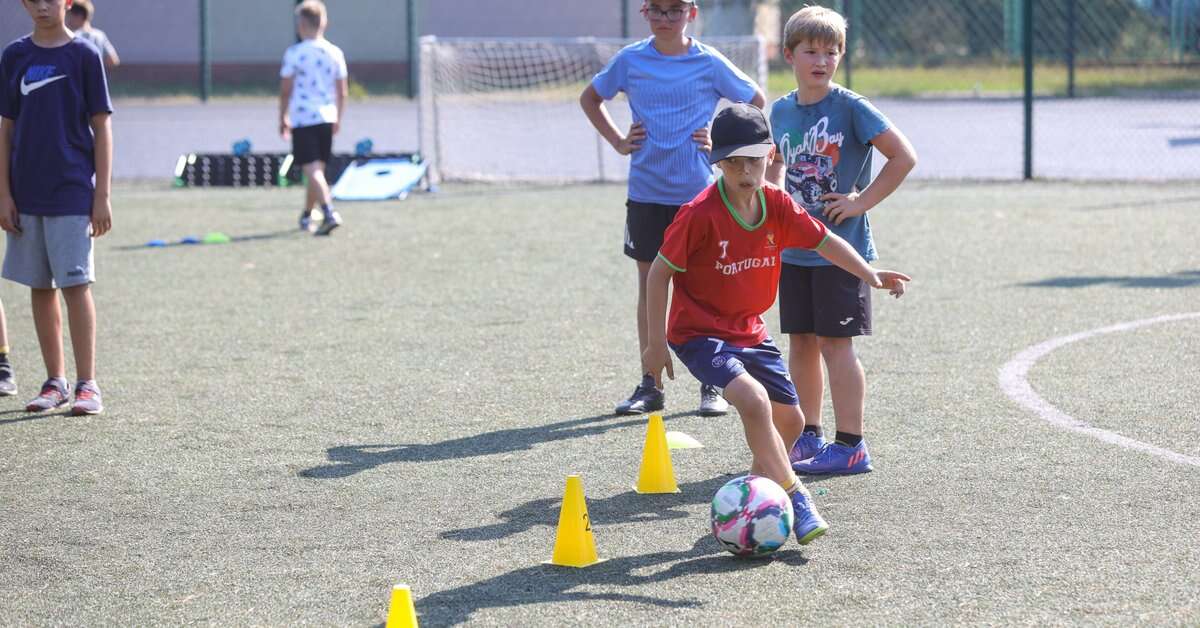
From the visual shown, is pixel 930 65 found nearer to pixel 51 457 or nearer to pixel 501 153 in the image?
pixel 501 153

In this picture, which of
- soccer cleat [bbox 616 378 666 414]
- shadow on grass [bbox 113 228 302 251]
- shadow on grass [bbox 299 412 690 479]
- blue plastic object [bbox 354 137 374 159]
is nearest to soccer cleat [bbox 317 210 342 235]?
shadow on grass [bbox 113 228 302 251]

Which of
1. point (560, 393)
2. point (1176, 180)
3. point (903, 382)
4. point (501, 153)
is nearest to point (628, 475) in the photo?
point (560, 393)

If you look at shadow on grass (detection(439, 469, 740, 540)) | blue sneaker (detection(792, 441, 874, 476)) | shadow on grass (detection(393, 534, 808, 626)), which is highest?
blue sneaker (detection(792, 441, 874, 476))

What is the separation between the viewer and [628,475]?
18.1ft

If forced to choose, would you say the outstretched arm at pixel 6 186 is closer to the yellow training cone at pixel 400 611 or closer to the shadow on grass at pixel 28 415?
the shadow on grass at pixel 28 415

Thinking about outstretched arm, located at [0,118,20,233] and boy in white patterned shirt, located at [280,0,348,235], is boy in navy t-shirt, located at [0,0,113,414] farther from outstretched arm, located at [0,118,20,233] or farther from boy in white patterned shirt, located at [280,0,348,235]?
boy in white patterned shirt, located at [280,0,348,235]

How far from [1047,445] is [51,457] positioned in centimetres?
394

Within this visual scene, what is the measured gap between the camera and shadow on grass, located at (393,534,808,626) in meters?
4.11

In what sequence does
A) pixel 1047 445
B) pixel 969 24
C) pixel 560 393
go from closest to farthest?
pixel 1047 445
pixel 560 393
pixel 969 24

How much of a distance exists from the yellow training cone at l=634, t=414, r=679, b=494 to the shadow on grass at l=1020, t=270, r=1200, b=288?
5.03 metres

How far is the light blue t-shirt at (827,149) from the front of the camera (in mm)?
5383

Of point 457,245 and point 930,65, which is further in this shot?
point 930,65

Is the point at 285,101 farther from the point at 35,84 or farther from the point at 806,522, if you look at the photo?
the point at 806,522

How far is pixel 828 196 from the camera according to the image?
535 centimetres
